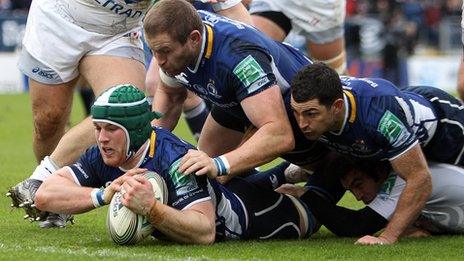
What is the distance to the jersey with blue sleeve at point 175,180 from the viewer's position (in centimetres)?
649

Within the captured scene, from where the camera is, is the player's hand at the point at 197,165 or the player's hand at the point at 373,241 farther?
the player's hand at the point at 373,241

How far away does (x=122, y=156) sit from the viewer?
650 centimetres

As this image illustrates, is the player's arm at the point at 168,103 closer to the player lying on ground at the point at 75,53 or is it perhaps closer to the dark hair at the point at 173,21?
the player lying on ground at the point at 75,53

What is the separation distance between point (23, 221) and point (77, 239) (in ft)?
3.02

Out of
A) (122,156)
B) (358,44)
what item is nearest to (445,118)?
(122,156)

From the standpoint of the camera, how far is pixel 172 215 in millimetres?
6328

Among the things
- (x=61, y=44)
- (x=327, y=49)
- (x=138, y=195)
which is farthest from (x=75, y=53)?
(x=327, y=49)

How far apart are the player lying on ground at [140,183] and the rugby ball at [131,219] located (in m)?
0.06

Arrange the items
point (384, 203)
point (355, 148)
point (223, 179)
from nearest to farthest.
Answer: point (355, 148)
point (384, 203)
point (223, 179)

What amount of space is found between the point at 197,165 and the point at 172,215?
1.05ft

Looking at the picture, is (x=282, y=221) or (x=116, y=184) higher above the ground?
(x=116, y=184)

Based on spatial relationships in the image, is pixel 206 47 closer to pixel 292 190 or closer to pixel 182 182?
pixel 182 182

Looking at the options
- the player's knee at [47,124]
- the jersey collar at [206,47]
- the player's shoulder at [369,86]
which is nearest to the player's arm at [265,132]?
the jersey collar at [206,47]

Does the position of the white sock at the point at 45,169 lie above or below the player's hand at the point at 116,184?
below
